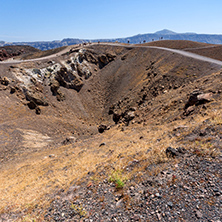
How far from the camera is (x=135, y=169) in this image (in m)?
7.47

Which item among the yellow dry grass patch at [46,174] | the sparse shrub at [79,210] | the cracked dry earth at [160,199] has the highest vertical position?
the cracked dry earth at [160,199]

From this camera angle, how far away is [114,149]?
12281mm

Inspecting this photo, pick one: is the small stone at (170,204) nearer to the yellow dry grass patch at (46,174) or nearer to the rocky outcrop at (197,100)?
the yellow dry grass patch at (46,174)

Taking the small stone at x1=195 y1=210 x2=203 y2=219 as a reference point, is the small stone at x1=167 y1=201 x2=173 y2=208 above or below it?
below

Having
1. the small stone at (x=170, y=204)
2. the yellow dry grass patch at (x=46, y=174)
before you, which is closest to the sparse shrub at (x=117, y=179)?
the yellow dry grass patch at (x=46, y=174)

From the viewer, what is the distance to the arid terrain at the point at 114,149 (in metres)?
5.46

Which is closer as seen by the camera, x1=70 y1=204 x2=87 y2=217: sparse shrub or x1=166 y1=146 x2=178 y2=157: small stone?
x1=70 y1=204 x2=87 y2=217: sparse shrub

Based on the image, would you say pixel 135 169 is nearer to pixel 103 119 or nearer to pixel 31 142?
pixel 31 142

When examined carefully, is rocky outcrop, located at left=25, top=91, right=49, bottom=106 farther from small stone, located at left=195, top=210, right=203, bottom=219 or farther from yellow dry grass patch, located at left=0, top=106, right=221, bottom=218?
small stone, located at left=195, top=210, right=203, bottom=219

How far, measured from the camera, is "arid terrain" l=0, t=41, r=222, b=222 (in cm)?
546

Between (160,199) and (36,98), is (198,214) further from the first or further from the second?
(36,98)

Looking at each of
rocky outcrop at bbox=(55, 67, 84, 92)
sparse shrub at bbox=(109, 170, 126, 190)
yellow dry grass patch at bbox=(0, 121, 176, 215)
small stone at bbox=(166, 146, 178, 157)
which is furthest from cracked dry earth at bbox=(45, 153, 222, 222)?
rocky outcrop at bbox=(55, 67, 84, 92)

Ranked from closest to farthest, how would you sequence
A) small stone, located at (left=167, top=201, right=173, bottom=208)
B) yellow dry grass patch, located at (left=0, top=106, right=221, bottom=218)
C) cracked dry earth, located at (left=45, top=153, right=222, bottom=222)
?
cracked dry earth, located at (left=45, top=153, right=222, bottom=222)
small stone, located at (left=167, top=201, right=173, bottom=208)
yellow dry grass patch, located at (left=0, top=106, right=221, bottom=218)

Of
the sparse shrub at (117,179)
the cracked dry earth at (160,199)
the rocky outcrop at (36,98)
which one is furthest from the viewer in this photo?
the rocky outcrop at (36,98)
